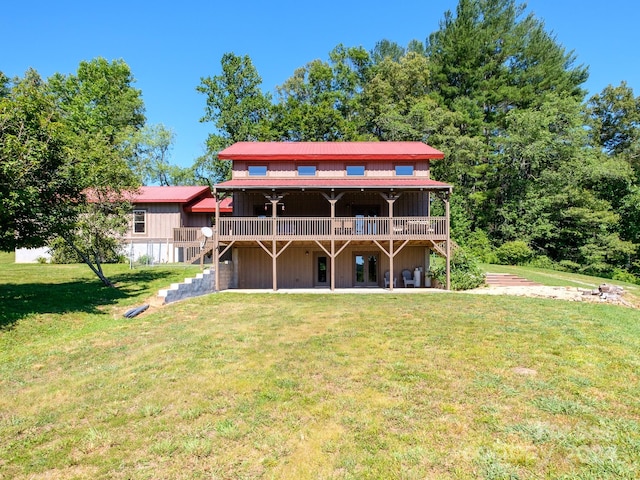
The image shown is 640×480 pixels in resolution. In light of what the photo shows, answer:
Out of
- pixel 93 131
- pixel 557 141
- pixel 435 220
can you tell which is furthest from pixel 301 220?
pixel 93 131

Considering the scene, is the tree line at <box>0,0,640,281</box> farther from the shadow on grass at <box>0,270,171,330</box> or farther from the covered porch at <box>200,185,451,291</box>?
the covered porch at <box>200,185,451,291</box>

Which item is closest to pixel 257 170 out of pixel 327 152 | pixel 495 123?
pixel 327 152

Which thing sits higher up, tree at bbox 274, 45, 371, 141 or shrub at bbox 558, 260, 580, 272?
tree at bbox 274, 45, 371, 141

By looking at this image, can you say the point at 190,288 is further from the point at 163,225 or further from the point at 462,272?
the point at 462,272

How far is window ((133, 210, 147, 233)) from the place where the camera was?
23.8 metres

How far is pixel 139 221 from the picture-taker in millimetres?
23812

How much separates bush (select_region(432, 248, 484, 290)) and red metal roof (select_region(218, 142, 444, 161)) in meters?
5.39

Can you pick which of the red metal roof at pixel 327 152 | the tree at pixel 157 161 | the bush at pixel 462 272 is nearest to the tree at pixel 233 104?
the tree at pixel 157 161

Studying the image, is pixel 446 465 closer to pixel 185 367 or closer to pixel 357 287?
pixel 185 367

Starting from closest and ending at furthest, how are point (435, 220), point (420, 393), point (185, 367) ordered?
point (420, 393)
point (185, 367)
point (435, 220)

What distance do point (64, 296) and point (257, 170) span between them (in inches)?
416

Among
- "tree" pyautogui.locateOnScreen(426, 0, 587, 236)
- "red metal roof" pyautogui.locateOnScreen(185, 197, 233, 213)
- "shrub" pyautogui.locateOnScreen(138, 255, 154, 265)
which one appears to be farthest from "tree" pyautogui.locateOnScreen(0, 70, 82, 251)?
"tree" pyautogui.locateOnScreen(426, 0, 587, 236)

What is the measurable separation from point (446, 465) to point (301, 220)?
14.4m

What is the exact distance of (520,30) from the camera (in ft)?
117
